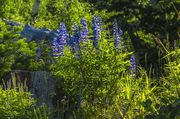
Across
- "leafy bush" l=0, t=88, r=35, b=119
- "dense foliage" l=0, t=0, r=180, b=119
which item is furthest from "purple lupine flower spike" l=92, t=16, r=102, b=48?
"leafy bush" l=0, t=88, r=35, b=119

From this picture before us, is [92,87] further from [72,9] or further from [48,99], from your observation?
[72,9]

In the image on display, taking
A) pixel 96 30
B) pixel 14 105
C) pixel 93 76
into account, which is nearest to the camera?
pixel 14 105

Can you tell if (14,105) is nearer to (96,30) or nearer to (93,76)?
(93,76)

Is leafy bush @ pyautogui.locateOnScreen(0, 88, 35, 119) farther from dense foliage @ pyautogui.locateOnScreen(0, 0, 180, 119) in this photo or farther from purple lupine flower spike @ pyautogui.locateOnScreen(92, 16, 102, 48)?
purple lupine flower spike @ pyautogui.locateOnScreen(92, 16, 102, 48)

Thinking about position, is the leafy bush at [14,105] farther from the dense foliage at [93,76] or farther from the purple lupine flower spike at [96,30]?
the purple lupine flower spike at [96,30]

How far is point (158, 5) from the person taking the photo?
11.1 metres

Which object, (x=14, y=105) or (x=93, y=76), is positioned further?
(x=93, y=76)

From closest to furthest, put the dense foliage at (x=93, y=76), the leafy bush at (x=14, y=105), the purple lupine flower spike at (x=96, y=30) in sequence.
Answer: the dense foliage at (x=93, y=76) → the leafy bush at (x=14, y=105) → the purple lupine flower spike at (x=96, y=30)

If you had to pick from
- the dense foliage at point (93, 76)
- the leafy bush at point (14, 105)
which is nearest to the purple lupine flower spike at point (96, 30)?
the dense foliage at point (93, 76)

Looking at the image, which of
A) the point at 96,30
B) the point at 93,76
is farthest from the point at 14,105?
the point at 96,30

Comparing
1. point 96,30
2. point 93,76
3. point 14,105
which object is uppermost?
point 96,30

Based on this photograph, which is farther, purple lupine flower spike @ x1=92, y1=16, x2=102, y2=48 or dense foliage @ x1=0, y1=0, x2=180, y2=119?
purple lupine flower spike @ x1=92, y1=16, x2=102, y2=48

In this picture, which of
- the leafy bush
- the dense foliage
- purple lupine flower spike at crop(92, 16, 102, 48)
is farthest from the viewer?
purple lupine flower spike at crop(92, 16, 102, 48)

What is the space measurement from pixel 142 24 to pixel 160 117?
25.6 feet
